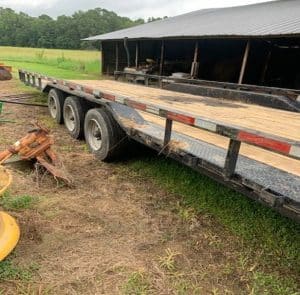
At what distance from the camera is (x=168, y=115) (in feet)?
10.0

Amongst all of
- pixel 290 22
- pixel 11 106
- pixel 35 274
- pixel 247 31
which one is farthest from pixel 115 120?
pixel 290 22

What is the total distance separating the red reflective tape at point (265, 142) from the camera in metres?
2.06

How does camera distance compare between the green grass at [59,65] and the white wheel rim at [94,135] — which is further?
the green grass at [59,65]

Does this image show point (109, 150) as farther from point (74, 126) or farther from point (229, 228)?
point (229, 228)

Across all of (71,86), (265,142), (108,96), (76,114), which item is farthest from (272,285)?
(71,86)

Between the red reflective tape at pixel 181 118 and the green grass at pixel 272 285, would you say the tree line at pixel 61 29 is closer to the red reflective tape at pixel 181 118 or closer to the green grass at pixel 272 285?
the red reflective tape at pixel 181 118

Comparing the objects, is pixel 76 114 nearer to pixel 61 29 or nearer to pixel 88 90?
pixel 88 90

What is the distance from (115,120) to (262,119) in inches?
77.1

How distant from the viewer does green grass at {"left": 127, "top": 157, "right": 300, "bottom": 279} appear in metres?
2.92

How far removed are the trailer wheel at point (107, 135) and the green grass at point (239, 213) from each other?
14.5 inches

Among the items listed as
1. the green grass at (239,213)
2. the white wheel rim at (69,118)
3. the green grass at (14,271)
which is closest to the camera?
the green grass at (14,271)

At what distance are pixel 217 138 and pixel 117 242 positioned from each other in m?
1.61

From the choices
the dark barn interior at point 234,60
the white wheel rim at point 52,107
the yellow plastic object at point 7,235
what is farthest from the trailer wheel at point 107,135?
the dark barn interior at point 234,60

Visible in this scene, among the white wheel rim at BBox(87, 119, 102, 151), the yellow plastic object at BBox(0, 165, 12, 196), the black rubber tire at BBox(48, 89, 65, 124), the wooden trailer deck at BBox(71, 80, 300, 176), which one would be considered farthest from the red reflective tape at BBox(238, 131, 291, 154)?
the black rubber tire at BBox(48, 89, 65, 124)
